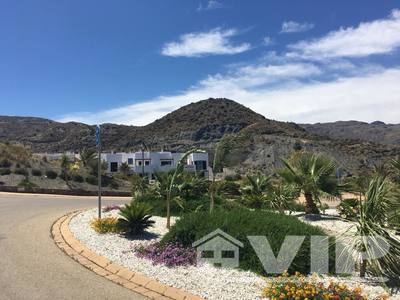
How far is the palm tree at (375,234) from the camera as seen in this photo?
7541 millimetres

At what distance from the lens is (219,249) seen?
849 centimetres

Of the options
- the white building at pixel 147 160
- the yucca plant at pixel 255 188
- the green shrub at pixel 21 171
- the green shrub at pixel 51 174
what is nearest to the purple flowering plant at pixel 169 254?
the yucca plant at pixel 255 188

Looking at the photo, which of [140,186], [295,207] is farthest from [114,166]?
[295,207]

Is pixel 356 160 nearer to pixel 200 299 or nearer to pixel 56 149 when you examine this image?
pixel 56 149

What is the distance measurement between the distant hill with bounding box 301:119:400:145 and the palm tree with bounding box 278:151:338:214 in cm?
11987

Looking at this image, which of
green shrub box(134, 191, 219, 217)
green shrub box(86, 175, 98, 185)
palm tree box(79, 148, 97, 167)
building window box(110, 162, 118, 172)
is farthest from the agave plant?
building window box(110, 162, 118, 172)

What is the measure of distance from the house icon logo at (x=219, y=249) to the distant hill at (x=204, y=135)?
62.2m

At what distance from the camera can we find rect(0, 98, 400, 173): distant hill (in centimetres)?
8275

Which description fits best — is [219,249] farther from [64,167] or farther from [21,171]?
[64,167]

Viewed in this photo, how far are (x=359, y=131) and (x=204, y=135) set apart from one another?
8495cm

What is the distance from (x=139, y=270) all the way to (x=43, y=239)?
11.3 feet

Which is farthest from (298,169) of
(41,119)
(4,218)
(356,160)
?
(41,119)

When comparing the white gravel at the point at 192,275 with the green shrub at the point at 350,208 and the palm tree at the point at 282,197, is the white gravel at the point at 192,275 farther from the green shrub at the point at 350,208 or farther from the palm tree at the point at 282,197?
the palm tree at the point at 282,197

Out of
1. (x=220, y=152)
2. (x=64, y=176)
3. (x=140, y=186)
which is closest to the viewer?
(x=220, y=152)
